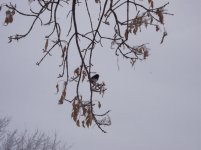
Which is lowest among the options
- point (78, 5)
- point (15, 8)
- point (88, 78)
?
point (88, 78)

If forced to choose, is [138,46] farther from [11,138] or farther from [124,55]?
[11,138]

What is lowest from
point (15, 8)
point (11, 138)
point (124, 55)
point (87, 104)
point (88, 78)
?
point (87, 104)

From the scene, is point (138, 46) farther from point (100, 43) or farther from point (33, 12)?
point (33, 12)

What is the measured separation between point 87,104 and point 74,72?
1.53ft

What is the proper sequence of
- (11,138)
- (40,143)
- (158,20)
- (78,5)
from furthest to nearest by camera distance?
(40,143) < (11,138) < (78,5) < (158,20)

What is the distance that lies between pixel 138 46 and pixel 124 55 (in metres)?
0.22

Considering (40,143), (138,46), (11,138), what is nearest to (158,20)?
(138,46)

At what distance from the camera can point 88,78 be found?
411 centimetres

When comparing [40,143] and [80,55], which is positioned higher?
[40,143]

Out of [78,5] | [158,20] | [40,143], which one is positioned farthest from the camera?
[40,143]

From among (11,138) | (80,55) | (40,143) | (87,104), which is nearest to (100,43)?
(80,55)

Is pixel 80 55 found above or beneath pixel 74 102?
above

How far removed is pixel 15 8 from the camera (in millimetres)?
4008

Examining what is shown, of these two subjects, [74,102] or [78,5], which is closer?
[74,102]
